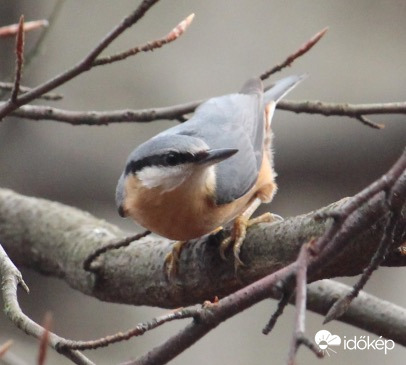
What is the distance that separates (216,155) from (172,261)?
26cm

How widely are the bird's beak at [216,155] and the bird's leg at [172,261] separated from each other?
0.67 ft

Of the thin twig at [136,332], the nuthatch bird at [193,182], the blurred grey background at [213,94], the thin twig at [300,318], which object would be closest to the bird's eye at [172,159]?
the nuthatch bird at [193,182]

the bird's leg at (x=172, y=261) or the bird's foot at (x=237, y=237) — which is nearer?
the bird's foot at (x=237, y=237)

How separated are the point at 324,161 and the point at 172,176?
2.03m

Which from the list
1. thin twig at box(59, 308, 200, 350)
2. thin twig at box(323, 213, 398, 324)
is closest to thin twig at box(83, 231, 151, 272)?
thin twig at box(59, 308, 200, 350)

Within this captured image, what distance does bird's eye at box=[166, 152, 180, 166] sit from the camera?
66.2 inches

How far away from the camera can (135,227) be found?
3691 millimetres

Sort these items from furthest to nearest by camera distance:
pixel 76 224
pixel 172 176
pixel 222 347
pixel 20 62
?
pixel 222 347 → pixel 76 224 → pixel 172 176 → pixel 20 62

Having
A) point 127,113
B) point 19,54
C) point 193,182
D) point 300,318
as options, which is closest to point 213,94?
point 193,182

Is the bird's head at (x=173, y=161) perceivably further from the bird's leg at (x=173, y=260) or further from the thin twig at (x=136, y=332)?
the thin twig at (x=136, y=332)

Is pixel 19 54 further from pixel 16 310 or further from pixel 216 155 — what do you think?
pixel 216 155

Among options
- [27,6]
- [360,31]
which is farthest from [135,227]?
[360,31]

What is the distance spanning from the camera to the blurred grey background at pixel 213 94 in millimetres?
3594

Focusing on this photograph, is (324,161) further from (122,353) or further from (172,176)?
(172,176)
